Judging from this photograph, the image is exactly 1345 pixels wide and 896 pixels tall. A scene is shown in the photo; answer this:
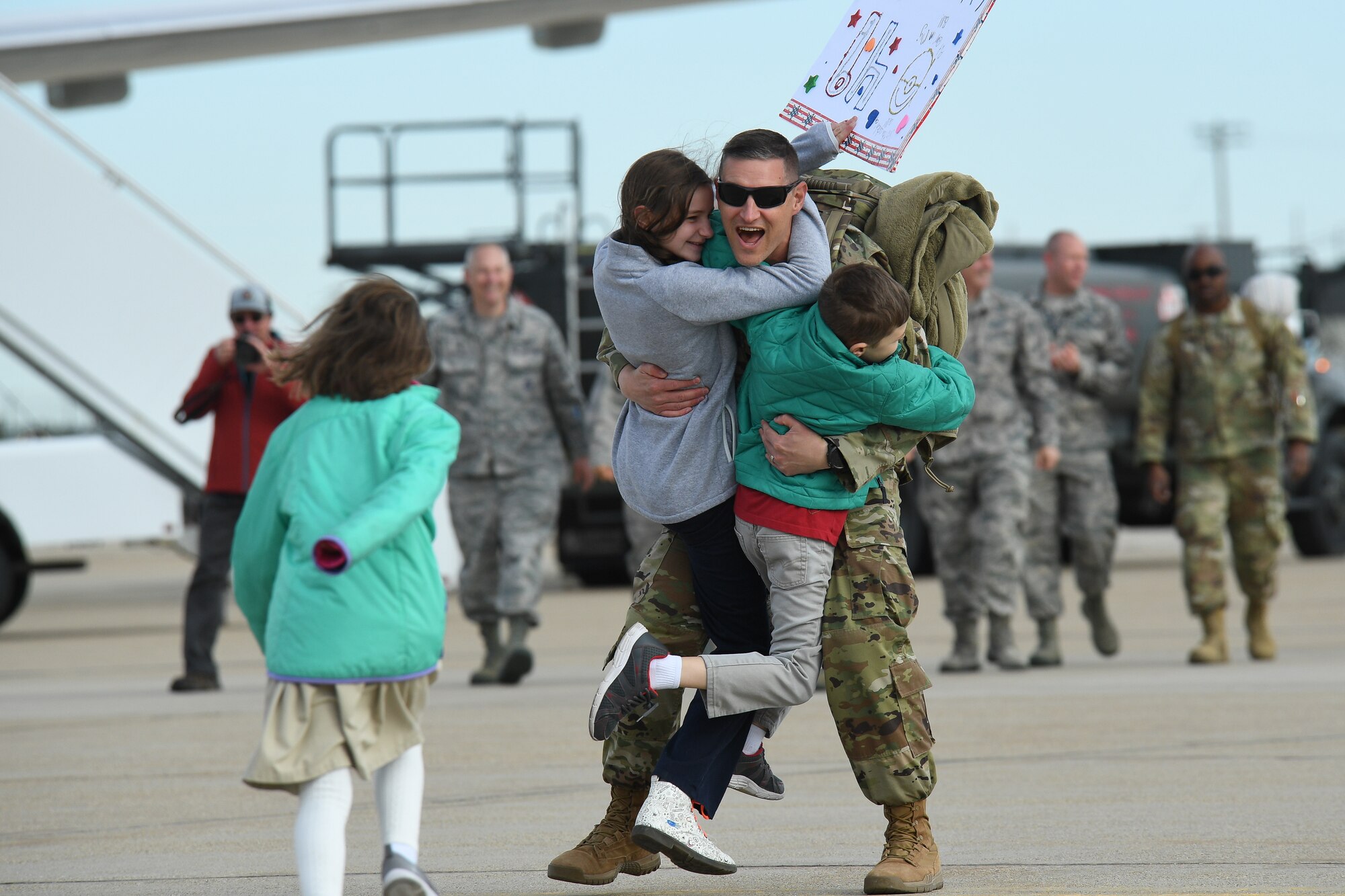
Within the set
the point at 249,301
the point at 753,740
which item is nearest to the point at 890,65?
the point at 753,740

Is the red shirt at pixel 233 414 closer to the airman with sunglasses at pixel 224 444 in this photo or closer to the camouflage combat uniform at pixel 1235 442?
the airman with sunglasses at pixel 224 444

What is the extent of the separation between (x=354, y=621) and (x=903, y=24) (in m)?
1.86

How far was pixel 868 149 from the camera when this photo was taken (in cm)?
412

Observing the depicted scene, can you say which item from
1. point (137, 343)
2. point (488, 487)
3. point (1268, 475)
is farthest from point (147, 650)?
point (1268, 475)

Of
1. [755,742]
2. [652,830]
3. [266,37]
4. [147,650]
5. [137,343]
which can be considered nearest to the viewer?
[652,830]

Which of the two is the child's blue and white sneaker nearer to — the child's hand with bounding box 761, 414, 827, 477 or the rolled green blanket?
the child's hand with bounding box 761, 414, 827, 477

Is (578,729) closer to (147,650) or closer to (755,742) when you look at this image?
(755,742)

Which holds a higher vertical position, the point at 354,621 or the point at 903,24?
the point at 903,24

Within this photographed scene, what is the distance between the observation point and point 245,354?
335 inches

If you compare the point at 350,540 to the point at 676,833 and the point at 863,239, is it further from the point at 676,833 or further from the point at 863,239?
the point at 863,239

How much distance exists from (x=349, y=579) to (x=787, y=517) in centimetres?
95

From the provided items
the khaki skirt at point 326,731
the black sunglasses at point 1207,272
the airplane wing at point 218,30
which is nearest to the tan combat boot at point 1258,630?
the black sunglasses at point 1207,272

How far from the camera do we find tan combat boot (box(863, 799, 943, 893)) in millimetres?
3783

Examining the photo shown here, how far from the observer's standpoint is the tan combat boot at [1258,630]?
8.91m
